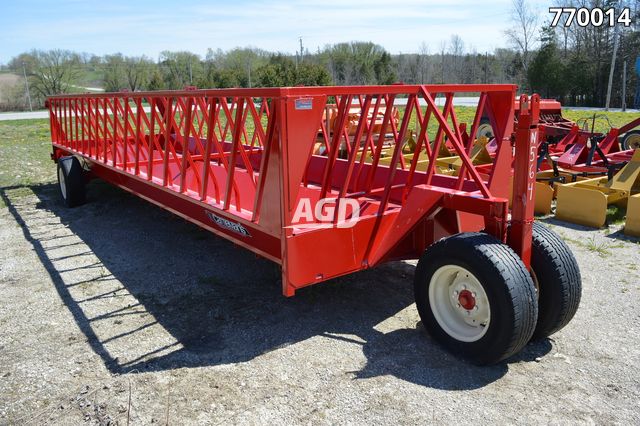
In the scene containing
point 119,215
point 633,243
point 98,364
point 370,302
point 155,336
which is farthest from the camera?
point 119,215

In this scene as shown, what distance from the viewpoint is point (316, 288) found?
4.54 metres

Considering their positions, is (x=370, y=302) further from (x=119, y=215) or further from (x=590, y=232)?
(x=119, y=215)

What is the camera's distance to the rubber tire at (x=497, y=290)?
2.96m

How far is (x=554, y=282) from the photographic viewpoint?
3.27 metres

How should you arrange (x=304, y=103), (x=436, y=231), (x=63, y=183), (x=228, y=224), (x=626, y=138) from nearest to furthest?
(x=304, y=103) → (x=436, y=231) → (x=228, y=224) → (x=63, y=183) → (x=626, y=138)

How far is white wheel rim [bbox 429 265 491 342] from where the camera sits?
324cm

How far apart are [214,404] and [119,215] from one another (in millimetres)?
4949

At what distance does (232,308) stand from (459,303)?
1831mm

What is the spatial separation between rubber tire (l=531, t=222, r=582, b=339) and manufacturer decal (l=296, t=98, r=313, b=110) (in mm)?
1698

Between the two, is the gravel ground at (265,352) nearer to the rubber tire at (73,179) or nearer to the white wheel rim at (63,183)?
the rubber tire at (73,179)

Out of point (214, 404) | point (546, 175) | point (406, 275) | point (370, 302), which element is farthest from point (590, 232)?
point (214, 404)

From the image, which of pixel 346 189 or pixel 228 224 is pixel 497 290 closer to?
pixel 346 189

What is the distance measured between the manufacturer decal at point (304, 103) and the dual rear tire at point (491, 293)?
3.96ft

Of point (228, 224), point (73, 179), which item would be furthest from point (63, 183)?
point (228, 224)
